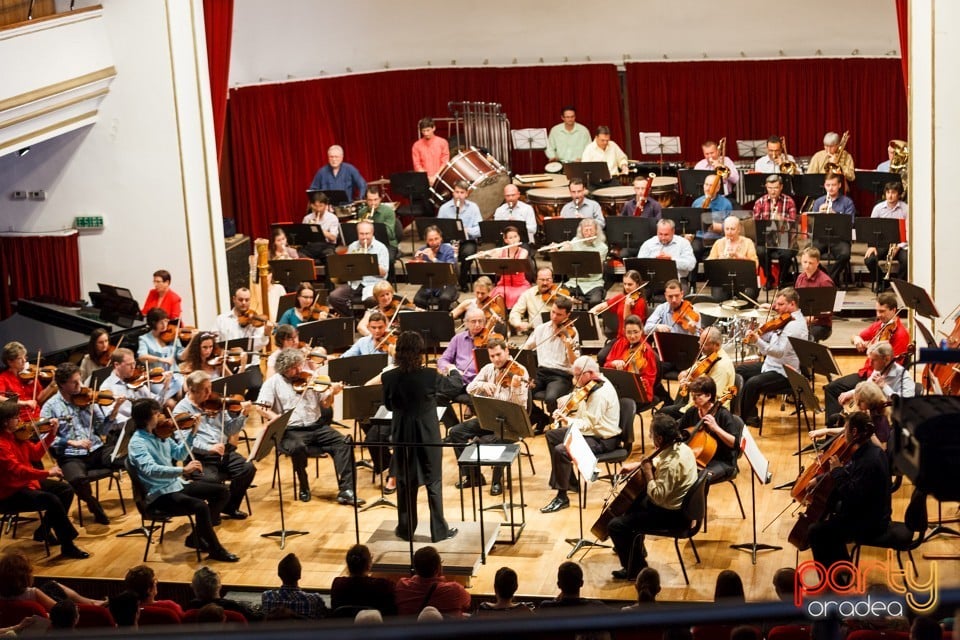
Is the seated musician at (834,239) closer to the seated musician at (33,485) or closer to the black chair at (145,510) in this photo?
the black chair at (145,510)

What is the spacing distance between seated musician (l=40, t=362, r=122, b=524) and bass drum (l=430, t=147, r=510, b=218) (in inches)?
257

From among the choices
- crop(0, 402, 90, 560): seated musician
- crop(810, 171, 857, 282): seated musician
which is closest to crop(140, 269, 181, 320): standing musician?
crop(0, 402, 90, 560): seated musician

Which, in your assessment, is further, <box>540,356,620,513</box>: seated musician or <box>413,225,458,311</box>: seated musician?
<box>413,225,458,311</box>: seated musician

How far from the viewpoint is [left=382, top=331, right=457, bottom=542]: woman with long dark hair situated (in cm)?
747

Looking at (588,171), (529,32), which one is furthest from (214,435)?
(529,32)

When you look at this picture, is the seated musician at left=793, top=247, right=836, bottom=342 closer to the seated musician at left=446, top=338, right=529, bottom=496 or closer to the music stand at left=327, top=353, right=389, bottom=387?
the seated musician at left=446, top=338, right=529, bottom=496

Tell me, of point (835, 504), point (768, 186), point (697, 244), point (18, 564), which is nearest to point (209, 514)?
point (18, 564)

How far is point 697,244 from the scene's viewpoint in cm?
1252

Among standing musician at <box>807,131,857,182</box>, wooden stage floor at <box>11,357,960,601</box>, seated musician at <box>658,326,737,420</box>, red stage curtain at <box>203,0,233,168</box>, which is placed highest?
red stage curtain at <box>203,0,233,168</box>

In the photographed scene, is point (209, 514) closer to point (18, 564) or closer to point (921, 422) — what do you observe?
point (18, 564)

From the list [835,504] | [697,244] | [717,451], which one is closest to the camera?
[835,504]

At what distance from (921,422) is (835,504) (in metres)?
5.18

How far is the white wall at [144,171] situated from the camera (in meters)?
12.0

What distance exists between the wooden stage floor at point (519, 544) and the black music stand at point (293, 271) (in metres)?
2.85
